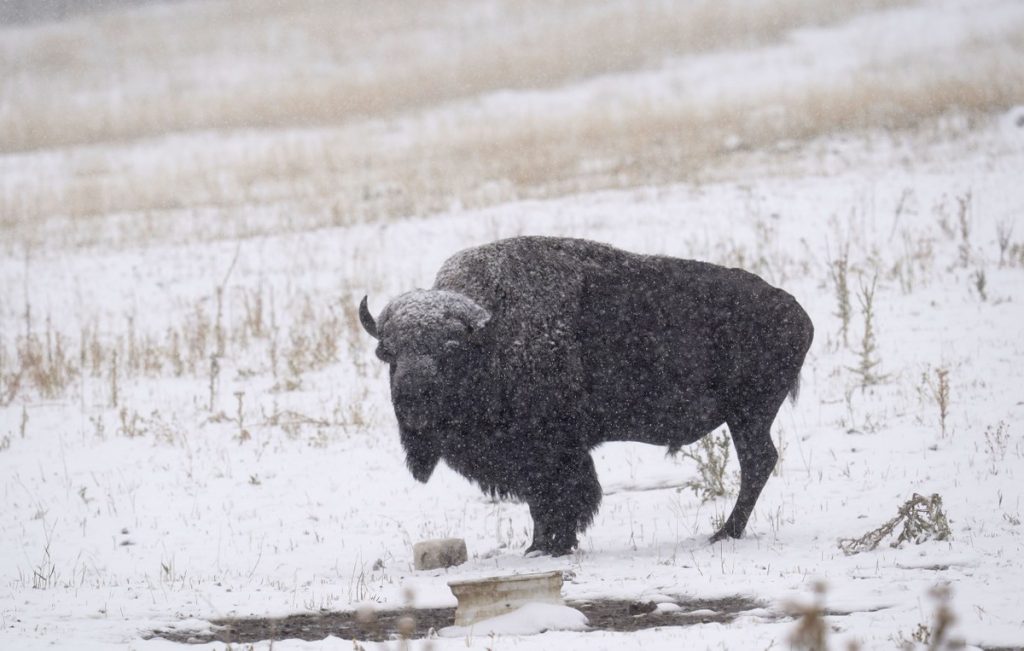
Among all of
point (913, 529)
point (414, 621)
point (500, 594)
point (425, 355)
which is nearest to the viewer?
point (414, 621)

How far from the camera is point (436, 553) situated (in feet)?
21.6

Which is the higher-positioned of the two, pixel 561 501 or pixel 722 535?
pixel 561 501

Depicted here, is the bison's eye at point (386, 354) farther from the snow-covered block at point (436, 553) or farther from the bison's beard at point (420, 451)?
the snow-covered block at point (436, 553)

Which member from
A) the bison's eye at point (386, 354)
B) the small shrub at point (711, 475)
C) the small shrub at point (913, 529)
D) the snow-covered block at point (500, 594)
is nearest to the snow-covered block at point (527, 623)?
the snow-covered block at point (500, 594)

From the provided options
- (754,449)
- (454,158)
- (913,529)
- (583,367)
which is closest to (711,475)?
(754,449)

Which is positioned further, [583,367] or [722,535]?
[583,367]

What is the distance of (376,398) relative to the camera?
11.5 meters

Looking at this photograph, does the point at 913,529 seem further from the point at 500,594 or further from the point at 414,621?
the point at 414,621

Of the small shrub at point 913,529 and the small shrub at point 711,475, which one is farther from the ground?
the small shrub at point 711,475

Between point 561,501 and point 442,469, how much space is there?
2.61 meters

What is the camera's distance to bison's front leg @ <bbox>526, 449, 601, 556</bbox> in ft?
22.3

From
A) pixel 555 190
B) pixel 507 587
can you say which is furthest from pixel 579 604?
pixel 555 190

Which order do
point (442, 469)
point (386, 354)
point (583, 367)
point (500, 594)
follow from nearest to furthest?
point (500, 594) < point (386, 354) < point (583, 367) < point (442, 469)

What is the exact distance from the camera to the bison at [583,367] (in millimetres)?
6777
